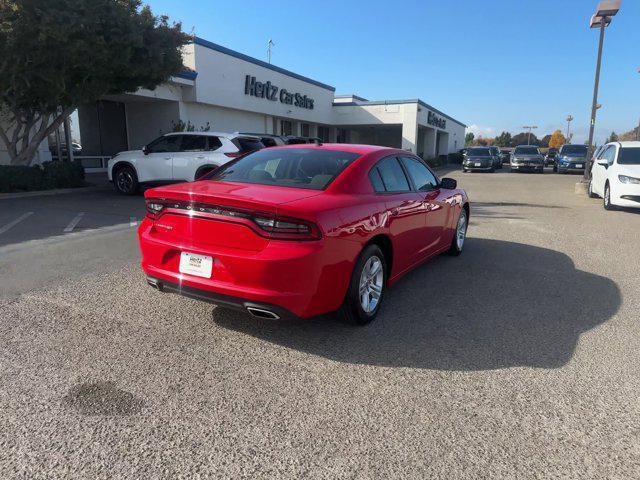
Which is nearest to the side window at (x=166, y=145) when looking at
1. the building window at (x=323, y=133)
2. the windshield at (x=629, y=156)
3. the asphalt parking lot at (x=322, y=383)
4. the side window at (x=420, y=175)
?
the asphalt parking lot at (x=322, y=383)

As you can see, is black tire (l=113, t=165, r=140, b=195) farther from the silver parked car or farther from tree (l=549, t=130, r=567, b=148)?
tree (l=549, t=130, r=567, b=148)

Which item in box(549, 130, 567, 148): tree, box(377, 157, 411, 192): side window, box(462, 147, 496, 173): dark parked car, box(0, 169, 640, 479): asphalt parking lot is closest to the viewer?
box(0, 169, 640, 479): asphalt parking lot

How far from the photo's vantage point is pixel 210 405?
9.02ft

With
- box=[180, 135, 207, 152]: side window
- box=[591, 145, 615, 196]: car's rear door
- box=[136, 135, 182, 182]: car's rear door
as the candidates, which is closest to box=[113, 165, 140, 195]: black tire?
box=[136, 135, 182, 182]: car's rear door

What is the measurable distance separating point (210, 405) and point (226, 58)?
20.6 meters

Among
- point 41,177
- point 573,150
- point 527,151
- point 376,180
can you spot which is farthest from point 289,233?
point 573,150

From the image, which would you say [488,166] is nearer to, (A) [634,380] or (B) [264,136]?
(B) [264,136]

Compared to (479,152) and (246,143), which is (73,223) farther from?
(479,152)

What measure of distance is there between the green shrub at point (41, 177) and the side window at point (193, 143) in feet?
13.0

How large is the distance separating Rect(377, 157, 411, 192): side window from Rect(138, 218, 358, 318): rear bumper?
1.13 m

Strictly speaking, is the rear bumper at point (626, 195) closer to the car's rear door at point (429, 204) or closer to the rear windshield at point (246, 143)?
the car's rear door at point (429, 204)

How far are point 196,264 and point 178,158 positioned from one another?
8730 mm

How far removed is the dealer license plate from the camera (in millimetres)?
3369

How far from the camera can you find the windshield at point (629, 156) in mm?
11562
